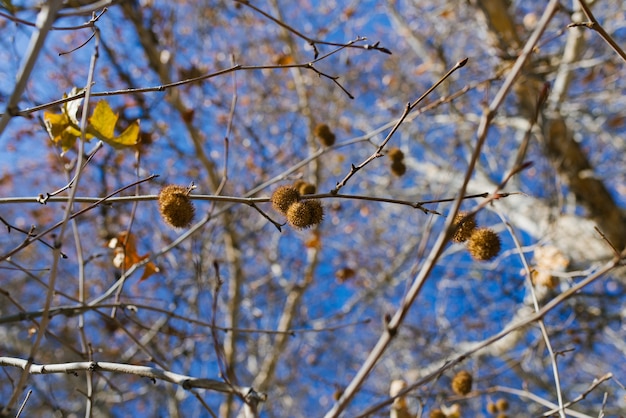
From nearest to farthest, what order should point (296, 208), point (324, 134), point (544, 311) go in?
1. point (544, 311)
2. point (296, 208)
3. point (324, 134)

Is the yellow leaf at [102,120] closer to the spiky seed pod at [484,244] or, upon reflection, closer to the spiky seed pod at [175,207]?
the spiky seed pod at [175,207]

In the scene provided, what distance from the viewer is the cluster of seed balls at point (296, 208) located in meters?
1.31

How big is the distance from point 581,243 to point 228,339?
3.53 meters

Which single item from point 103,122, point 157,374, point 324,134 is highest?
point 324,134

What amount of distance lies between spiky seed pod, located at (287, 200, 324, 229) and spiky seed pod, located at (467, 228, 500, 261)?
439mm

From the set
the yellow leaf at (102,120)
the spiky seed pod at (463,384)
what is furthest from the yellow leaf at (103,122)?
the spiky seed pod at (463,384)

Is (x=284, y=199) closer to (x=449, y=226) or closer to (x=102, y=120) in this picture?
(x=102, y=120)

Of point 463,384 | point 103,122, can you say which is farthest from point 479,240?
point 103,122

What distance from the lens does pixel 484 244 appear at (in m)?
1.37

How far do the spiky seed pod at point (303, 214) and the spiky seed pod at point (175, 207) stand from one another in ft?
0.92

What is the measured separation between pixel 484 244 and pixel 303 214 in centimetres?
51

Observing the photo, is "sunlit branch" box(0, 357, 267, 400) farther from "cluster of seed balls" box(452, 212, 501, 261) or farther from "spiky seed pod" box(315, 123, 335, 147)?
"spiky seed pod" box(315, 123, 335, 147)

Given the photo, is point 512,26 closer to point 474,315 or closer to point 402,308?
point 474,315

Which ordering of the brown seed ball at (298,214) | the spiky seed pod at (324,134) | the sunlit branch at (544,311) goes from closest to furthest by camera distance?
the sunlit branch at (544,311) → the brown seed ball at (298,214) → the spiky seed pod at (324,134)
